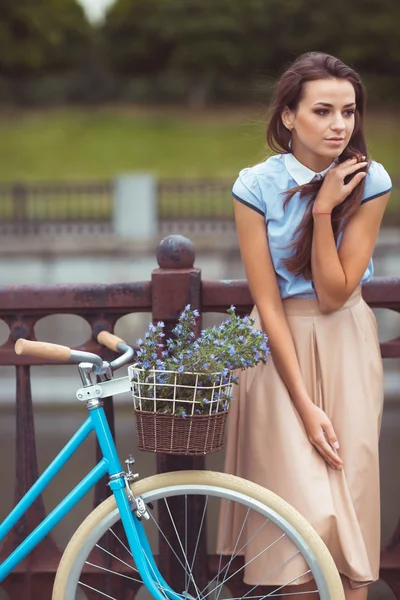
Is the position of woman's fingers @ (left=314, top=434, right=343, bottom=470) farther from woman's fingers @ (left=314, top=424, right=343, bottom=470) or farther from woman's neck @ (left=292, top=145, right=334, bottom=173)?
Answer: woman's neck @ (left=292, top=145, right=334, bottom=173)

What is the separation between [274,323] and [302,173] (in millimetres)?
432

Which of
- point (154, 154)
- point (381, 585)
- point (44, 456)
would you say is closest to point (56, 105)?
point (154, 154)

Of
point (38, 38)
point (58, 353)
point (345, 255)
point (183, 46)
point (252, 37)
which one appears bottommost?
point (58, 353)

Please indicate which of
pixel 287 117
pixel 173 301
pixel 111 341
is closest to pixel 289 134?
pixel 287 117

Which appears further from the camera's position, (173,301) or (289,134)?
(173,301)

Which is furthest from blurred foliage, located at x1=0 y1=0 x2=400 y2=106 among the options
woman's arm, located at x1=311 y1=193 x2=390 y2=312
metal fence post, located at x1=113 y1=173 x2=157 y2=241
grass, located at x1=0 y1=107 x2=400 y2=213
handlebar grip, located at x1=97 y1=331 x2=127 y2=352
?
handlebar grip, located at x1=97 y1=331 x2=127 y2=352

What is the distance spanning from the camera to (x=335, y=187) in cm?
257

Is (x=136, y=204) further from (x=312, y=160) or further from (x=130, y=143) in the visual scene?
(x=130, y=143)

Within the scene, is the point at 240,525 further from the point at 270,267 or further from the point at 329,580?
the point at 270,267

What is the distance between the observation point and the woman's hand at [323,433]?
2613 mm

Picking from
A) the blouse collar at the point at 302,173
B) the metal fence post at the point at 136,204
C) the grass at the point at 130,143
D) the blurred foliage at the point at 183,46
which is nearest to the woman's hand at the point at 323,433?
the blouse collar at the point at 302,173

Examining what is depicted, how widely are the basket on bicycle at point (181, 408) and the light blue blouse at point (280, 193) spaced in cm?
43

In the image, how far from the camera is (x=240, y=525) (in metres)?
2.83

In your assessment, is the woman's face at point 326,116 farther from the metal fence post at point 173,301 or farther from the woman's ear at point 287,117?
the metal fence post at point 173,301
